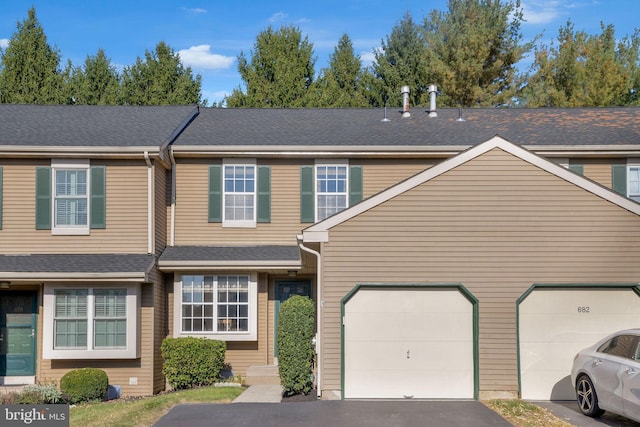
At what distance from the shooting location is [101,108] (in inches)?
896

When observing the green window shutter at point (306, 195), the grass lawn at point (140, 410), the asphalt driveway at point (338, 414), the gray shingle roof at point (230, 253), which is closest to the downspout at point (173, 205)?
the gray shingle roof at point (230, 253)

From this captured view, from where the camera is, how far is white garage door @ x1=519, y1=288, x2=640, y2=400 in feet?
47.6

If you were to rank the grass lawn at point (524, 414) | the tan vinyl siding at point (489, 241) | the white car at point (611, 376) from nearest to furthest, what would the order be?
1. the white car at point (611, 376)
2. the grass lawn at point (524, 414)
3. the tan vinyl siding at point (489, 241)

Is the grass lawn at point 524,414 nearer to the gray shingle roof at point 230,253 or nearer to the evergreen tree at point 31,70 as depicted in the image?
the gray shingle roof at point 230,253

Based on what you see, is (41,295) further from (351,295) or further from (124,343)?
(351,295)

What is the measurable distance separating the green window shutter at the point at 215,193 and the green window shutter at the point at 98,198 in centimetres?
258

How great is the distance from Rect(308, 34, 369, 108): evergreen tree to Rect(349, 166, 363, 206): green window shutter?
56.1 ft

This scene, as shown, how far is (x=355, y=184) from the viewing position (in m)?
20.0

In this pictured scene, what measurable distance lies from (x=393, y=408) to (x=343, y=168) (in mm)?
7960

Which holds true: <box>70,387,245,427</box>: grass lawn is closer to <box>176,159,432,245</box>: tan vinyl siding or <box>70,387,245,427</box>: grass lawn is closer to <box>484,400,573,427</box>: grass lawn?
<box>176,159,432,245</box>: tan vinyl siding

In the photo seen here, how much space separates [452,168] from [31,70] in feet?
91.7

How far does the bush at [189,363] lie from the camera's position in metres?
17.9

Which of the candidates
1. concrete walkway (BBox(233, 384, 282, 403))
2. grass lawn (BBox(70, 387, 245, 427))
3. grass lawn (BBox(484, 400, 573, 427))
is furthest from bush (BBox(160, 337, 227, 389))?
grass lawn (BBox(484, 400, 573, 427))
